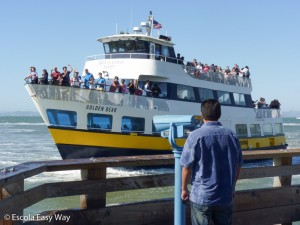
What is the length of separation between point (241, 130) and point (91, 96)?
25.7 feet

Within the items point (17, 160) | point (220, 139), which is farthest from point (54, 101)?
point (220, 139)

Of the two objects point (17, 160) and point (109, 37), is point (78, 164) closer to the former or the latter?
point (109, 37)

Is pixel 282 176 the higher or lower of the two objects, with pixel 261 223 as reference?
higher

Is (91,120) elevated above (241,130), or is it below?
above

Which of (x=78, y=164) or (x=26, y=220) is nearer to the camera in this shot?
(x=26, y=220)

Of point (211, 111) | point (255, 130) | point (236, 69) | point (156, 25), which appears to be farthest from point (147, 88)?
point (211, 111)

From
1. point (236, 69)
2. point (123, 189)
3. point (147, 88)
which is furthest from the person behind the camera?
point (236, 69)

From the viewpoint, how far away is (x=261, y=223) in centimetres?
491

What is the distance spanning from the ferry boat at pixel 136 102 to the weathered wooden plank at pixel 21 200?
31.7 feet

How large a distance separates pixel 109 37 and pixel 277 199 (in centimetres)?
1475

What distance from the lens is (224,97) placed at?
19984 mm

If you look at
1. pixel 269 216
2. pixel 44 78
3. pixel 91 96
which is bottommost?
pixel 269 216

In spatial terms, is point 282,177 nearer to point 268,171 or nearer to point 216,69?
point 268,171

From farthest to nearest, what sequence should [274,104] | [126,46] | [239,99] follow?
1. [274,104]
2. [239,99]
3. [126,46]
